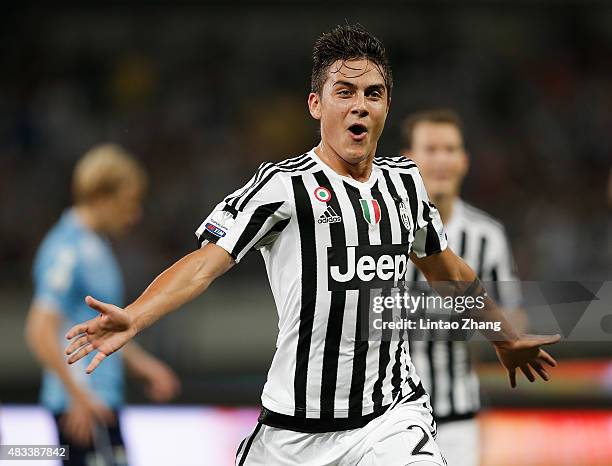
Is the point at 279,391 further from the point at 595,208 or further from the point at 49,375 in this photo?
the point at 595,208

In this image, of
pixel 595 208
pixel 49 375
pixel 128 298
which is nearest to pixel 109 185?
pixel 49 375

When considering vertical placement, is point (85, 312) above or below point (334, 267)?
below

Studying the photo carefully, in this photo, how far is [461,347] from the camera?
529 cm

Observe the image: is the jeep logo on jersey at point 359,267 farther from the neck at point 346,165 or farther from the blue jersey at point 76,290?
the blue jersey at point 76,290

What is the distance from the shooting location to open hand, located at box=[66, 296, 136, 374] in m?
2.89

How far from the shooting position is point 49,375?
5707 millimetres

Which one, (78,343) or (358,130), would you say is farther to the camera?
(358,130)

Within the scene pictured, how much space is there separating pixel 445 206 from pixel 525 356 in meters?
1.84

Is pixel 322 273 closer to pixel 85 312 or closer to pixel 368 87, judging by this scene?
pixel 368 87

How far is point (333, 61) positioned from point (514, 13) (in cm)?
1166

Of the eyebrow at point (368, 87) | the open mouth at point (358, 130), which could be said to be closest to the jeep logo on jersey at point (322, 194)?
the open mouth at point (358, 130)

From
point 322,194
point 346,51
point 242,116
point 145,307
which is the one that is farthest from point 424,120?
point 242,116

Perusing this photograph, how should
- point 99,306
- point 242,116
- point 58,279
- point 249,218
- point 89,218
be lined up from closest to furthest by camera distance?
point 99,306 → point 249,218 → point 58,279 → point 89,218 → point 242,116

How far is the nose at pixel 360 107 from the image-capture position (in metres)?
3.40
